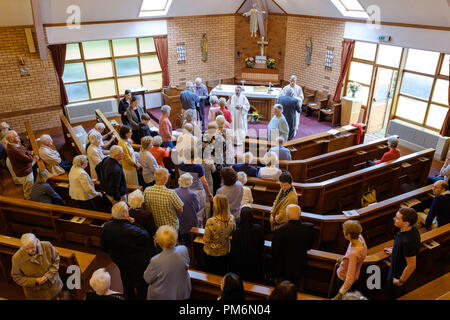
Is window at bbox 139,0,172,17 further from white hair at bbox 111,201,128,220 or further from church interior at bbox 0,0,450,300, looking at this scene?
white hair at bbox 111,201,128,220

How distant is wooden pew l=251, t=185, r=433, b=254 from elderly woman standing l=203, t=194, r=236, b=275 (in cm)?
112

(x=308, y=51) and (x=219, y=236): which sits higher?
(x=308, y=51)

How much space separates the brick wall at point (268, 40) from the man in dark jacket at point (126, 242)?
9649 millimetres

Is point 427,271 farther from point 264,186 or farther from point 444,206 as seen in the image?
point 264,186

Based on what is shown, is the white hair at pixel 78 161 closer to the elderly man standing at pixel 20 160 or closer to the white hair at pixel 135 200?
the white hair at pixel 135 200

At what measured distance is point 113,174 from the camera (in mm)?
4336

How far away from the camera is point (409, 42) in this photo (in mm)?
7855

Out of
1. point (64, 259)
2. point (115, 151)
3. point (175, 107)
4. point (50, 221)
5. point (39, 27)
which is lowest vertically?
point (50, 221)

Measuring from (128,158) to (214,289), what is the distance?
2.59 metres

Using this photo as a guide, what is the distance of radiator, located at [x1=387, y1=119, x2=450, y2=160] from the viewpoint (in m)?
7.73

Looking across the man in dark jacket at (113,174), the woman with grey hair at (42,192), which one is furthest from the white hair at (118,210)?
the woman with grey hair at (42,192)

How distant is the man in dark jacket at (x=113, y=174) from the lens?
4.33 metres

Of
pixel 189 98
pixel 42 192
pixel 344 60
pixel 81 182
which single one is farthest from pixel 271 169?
pixel 344 60

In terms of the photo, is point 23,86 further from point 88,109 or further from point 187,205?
point 187,205
